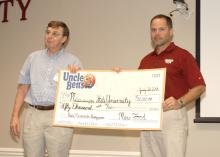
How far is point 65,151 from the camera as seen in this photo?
2924 millimetres

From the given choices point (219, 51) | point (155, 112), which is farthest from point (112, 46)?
point (155, 112)

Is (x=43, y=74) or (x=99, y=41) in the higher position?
(x=99, y=41)

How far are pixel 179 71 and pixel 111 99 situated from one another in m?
0.58

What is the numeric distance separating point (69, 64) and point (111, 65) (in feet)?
3.39

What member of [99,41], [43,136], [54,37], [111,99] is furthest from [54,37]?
[99,41]

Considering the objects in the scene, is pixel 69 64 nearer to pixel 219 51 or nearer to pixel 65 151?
pixel 65 151

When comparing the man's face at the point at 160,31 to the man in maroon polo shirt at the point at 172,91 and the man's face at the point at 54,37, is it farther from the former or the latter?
the man's face at the point at 54,37

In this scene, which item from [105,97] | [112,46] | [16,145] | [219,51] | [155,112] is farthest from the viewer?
[16,145]

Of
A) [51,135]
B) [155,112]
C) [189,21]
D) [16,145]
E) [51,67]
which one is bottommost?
[16,145]

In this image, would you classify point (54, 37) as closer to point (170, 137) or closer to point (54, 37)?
point (54, 37)

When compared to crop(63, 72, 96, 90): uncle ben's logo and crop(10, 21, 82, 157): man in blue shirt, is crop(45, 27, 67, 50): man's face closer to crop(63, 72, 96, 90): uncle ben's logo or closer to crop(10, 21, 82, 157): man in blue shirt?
crop(10, 21, 82, 157): man in blue shirt

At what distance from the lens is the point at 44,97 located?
2922mm

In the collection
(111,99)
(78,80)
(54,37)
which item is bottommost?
(111,99)

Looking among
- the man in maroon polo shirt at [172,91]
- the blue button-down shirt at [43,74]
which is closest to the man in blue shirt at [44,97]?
the blue button-down shirt at [43,74]
